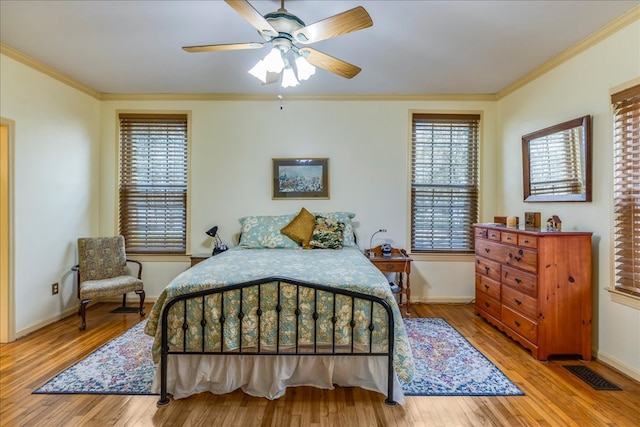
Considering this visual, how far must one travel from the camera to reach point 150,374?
2400 millimetres

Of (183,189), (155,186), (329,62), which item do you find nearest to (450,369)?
(329,62)

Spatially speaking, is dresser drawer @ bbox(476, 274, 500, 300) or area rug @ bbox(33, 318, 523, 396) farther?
dresser drawer @ bbox(476, 274, 500, 300)

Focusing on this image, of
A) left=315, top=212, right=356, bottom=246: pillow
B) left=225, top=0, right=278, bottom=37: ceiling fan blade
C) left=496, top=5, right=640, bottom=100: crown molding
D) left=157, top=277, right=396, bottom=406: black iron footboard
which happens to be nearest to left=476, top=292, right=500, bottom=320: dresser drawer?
left=315, top=212, right=356, bottom=246: pillow

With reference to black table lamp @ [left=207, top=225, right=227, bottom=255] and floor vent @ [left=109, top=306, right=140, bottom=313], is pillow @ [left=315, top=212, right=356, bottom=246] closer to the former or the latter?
black table lamp @ [left=207, top=225, right=227, bottom=255]

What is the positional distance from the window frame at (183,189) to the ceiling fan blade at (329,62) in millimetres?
2394

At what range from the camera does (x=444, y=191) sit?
13.8ft

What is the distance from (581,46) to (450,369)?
3053mm

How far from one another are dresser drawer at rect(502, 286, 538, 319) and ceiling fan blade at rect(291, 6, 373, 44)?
8.49ft

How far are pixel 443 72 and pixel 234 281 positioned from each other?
10.2 feet

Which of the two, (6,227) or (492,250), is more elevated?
(6,227)

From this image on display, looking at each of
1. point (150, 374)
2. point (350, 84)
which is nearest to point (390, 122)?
point (350, 84)

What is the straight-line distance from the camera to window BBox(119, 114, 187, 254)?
418 centimetres

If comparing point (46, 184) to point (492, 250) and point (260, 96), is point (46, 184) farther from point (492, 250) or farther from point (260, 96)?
point (492, 250)

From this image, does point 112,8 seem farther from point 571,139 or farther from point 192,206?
point 571,139
